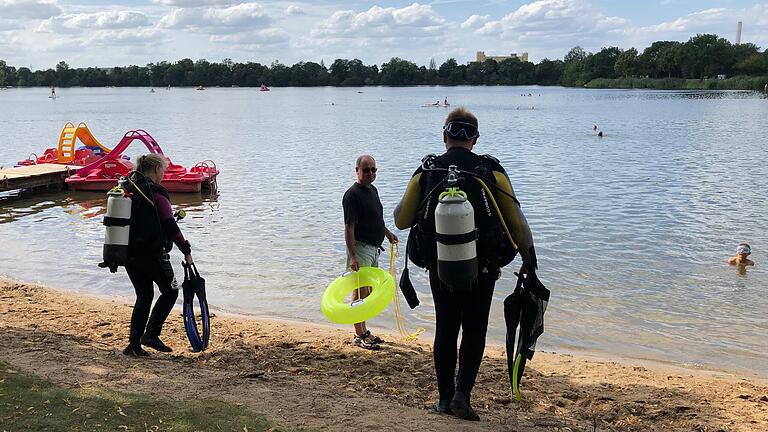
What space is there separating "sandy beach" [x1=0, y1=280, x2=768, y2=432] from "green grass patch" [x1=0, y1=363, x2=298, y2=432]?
21 centimetres

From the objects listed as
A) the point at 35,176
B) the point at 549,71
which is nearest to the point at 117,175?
the point at 35,176

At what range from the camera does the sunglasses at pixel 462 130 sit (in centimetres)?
452

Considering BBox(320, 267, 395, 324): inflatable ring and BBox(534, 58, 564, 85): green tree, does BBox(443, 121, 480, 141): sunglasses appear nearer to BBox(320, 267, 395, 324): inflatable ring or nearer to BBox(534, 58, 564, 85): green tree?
BBox(320, 267, 395, 324): inflatable ring

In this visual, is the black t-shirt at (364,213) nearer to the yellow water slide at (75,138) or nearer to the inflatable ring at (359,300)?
the inflatable ring at (359,300)

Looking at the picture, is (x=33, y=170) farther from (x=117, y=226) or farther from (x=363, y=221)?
(x=363, y=221)

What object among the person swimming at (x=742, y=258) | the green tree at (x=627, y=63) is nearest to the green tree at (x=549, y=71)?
the green tree at (x=627, y=63)

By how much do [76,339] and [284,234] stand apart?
27.3ft

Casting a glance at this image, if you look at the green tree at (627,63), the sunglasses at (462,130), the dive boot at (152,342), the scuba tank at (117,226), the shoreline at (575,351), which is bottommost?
the shoreline at (575,351)

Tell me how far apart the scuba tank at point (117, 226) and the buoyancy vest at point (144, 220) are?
63 millimetres

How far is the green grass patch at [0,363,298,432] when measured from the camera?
4199 mm

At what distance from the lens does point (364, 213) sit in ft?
21.4

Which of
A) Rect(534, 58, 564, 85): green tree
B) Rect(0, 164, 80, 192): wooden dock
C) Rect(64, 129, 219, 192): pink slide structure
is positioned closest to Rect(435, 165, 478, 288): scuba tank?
Rect(64, 129, 219, 192): pink slide structure

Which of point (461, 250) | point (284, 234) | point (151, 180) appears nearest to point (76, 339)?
point (151, 180)

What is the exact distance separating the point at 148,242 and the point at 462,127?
2934mm
